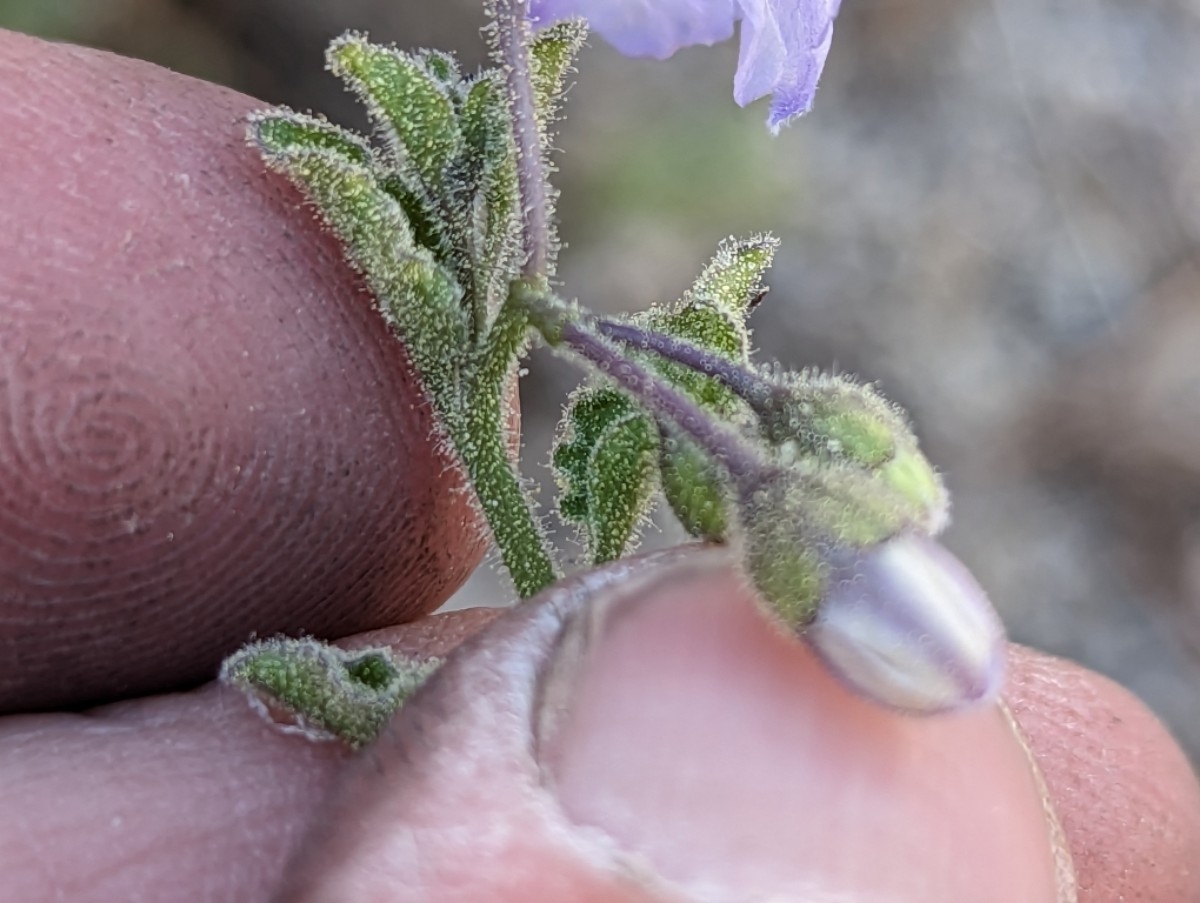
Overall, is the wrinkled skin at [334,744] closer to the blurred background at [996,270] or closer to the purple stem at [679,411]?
the purple stem at [679,411]

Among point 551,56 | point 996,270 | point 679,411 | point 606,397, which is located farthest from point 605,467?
point 996,270

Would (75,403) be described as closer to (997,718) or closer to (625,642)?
(625,642)

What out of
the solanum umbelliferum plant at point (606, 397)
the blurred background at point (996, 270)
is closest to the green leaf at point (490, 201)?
the solanum umbelliferum plant at point (606, 397)

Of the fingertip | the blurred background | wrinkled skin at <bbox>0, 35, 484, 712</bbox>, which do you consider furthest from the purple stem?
the blurred background

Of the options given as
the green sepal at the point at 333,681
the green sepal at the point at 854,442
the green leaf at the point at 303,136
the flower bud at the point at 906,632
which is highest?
the green leaf at the point at 303,136

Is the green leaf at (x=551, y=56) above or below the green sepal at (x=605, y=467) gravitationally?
above

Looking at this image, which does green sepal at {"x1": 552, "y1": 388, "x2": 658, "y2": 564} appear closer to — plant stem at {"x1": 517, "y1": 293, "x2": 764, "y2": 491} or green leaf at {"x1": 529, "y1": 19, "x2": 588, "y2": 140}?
plant stem at {"x1": 517, "y1": 293, "x2": 764, "y2": 491}
